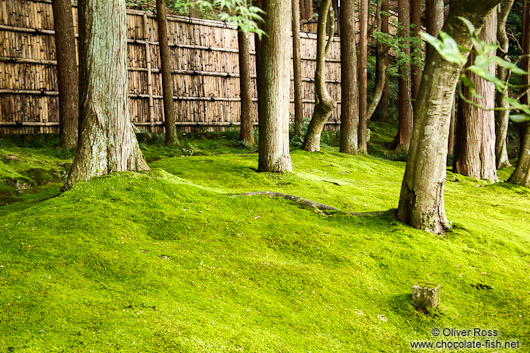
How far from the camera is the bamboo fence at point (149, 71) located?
1205cm

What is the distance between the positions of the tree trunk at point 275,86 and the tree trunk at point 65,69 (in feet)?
16.2

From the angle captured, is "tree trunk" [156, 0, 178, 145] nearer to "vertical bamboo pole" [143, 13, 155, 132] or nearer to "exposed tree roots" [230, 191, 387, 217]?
"vertical bamboo pole" [143, 13, 155, 132]

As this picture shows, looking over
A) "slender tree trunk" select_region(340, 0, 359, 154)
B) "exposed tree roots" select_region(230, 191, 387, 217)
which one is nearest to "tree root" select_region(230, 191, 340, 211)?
"exposed tree roots" select_region(230, 191, 387, 217)

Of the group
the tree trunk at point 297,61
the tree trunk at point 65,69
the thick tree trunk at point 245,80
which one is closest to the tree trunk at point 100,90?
the tree trunk at point 65,69

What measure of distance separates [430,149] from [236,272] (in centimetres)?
295

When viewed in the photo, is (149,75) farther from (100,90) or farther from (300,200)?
(300,200)

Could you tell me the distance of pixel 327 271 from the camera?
5105 millimetres

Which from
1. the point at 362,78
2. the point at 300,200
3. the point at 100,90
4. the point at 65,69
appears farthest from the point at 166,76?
the point at 300,200

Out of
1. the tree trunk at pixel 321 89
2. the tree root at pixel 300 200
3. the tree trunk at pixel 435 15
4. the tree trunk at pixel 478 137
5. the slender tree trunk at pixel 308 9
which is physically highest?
the slender tree trunk at pixel 308 9

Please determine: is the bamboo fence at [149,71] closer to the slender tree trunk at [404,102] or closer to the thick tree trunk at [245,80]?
the thick tree trunk at [245,80]

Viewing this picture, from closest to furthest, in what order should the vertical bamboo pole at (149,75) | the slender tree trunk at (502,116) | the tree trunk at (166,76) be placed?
the slender tree trunk at (502,116) < the tree trunk at (166,76) < the vertical bamboo pole at (149,75)

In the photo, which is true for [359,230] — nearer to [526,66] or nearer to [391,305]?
[391,305]

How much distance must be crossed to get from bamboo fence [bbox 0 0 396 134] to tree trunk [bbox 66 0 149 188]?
269 inches

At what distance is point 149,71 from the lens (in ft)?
46.6
